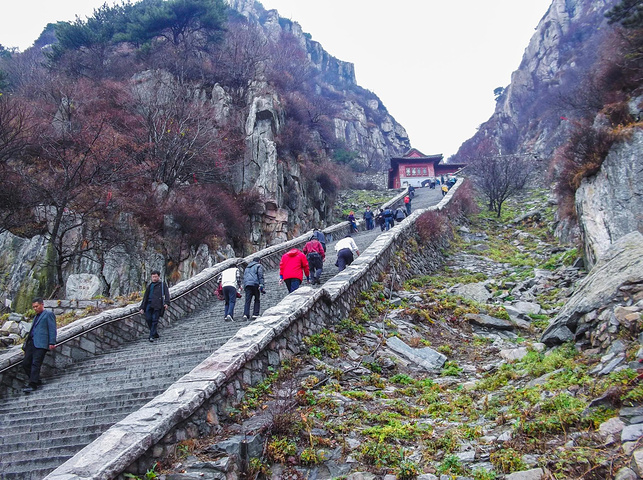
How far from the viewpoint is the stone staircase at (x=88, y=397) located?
444 centimetres

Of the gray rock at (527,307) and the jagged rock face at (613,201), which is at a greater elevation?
the jagged rock face at (613,201)

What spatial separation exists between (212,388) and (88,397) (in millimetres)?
2175

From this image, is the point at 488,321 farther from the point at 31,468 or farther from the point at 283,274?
the point at 31,468

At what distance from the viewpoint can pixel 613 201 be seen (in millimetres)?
10711

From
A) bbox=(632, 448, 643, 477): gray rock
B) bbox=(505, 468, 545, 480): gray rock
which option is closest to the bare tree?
bbox=(505, 468, 545, 480): gray rock

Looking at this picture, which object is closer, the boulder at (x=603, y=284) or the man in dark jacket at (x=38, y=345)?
the boulder at (x=603, y=284)

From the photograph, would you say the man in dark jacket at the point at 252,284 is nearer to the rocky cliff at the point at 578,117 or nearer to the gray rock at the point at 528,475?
the gray rock at the point at 528,475

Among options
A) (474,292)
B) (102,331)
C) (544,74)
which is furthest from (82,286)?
(544,74)

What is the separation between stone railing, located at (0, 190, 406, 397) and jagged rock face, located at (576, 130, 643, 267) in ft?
31.5

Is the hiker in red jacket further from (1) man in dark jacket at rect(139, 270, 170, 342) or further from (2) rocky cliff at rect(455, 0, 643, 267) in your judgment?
(2) rocky cliff at rect(455, 0, 643, 267)

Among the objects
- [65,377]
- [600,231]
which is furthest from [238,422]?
[600,231]

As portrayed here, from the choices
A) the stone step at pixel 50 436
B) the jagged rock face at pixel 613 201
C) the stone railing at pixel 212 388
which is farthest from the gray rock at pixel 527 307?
the stone step at pixel 50 436

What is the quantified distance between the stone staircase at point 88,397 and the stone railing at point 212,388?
2.97 feet

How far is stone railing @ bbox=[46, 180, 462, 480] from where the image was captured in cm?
351
